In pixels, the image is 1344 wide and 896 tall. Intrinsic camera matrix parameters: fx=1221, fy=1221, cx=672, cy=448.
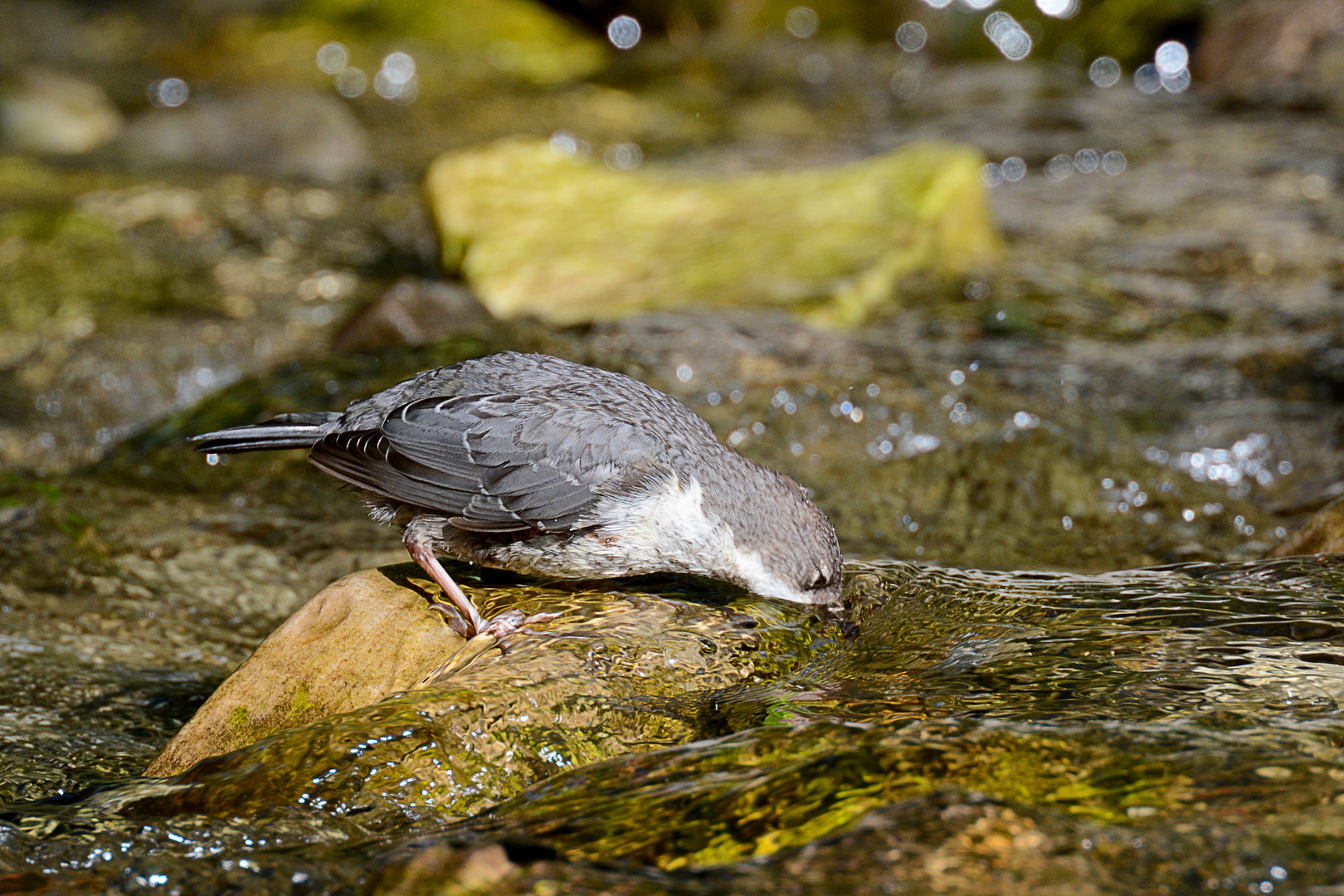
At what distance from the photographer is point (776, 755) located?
8.59ft

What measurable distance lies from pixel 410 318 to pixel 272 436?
10.3 ft

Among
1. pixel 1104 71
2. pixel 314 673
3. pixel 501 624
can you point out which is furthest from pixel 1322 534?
pixel 1104 71

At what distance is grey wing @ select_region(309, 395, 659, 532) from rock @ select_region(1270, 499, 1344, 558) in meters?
2.31

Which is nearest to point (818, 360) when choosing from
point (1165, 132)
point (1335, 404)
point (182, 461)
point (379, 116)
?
point (1335, 404)

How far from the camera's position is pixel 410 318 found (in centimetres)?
707

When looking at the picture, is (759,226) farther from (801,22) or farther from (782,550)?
(801,22)

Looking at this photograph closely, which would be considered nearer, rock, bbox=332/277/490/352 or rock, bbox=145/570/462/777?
rock, bbox=145/570/462/777

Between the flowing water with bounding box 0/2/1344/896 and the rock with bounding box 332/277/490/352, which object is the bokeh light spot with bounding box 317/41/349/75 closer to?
the flowing water with bounding box 0/2/1344/896

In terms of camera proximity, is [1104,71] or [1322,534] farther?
[1104,71]

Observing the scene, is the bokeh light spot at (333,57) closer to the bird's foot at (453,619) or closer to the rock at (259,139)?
the rock at (259,139)

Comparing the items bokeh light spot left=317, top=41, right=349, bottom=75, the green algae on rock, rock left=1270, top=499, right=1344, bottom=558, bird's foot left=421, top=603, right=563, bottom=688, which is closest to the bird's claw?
bird's foot left=421, top=603, right=563, bottom=688

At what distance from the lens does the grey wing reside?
3707 millimetres

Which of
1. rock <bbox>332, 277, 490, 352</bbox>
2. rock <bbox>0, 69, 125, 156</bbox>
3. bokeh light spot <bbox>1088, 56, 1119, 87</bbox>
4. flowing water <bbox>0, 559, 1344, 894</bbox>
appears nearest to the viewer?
flowing water <bbox>0, 559, 1344, 894</bbox>

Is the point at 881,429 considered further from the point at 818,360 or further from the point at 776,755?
the point at 776,755
